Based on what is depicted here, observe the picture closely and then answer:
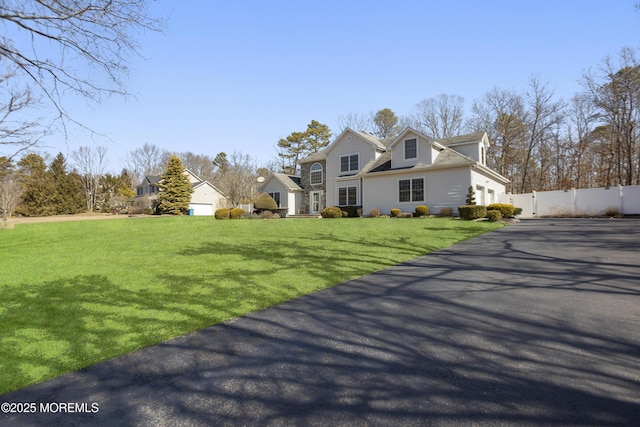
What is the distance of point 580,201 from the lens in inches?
829

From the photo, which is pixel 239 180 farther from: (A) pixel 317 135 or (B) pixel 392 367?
(B) pixel 392 367

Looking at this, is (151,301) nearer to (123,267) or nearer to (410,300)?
(123,267)

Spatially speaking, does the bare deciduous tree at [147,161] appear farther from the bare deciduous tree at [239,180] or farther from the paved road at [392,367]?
the paved road at [392,367]

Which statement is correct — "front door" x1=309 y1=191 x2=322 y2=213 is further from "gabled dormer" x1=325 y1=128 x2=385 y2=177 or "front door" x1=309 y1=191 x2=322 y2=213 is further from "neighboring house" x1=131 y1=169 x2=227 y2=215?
"neighboring house" x1=131 y1=169 x2=227 y2=215

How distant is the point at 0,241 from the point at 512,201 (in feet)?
106

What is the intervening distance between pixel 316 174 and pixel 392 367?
2642 cm

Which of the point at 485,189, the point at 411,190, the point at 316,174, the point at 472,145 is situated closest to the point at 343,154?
Answer: the point at 316,174

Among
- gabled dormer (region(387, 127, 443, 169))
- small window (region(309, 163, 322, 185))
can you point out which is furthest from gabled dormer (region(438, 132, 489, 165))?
small window (region(309, 163, 322, 185))

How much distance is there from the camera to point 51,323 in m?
3.75

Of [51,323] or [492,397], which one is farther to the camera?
Answer: [51,323]

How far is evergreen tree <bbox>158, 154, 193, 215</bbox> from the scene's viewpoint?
106ft

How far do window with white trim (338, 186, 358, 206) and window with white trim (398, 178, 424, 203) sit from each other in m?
4.09

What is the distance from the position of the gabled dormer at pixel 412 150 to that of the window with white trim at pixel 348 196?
4.01 m

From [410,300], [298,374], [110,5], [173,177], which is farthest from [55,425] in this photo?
[173,177]
